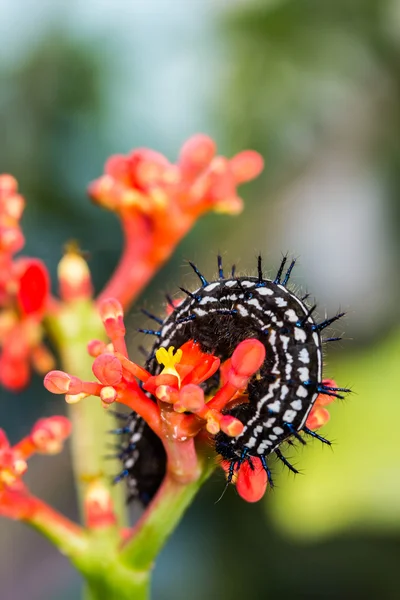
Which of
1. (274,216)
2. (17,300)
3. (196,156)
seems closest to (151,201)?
(196,156)

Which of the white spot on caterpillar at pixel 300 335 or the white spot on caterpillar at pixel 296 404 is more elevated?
the white spot on caterpillar at pixel 300 335

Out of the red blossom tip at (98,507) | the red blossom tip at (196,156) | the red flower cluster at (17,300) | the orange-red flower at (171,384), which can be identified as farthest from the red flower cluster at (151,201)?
the orange-red flower at (171,384)

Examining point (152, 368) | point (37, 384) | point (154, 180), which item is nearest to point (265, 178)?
point (37, 384)

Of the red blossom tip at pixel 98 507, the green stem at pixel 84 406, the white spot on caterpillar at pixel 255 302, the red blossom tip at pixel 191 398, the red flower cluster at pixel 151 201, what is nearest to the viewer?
the red blossom tip at pixel 191 398

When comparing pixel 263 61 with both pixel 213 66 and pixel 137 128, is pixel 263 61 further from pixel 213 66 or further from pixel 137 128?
pixel 137 128

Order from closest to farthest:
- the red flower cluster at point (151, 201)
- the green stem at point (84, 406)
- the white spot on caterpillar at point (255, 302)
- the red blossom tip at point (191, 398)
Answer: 1. the red blossom tip at point (191, 398)
2. the white spot on caterpillar at point (255, 302)
3. the green stem at point (84, 406)
4. the red flower cluster at point (151, 201)

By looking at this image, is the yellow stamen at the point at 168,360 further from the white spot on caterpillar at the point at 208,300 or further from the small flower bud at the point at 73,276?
the small flower bud at the point at 73,276

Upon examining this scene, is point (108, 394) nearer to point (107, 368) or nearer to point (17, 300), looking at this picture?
point (107, 368)
